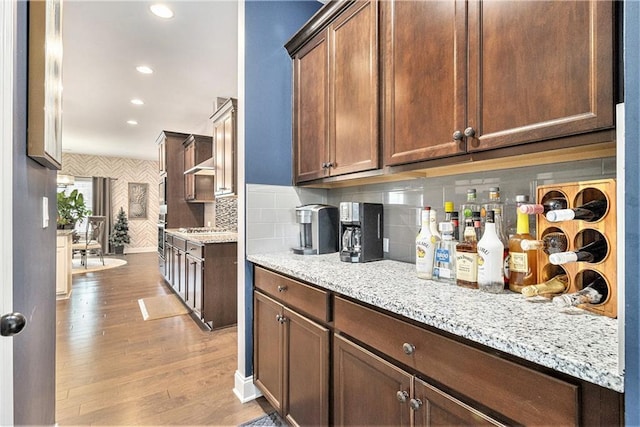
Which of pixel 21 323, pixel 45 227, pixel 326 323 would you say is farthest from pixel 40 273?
pixel 326 323

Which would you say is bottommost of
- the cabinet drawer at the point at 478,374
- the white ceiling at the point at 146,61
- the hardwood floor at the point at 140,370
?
the hardwood floor at the point at 140,370

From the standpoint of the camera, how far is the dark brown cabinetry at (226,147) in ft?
10.4

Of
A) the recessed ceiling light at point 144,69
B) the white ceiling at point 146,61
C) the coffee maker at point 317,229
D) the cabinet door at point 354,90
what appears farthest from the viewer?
the recessed ceiling light at point 144,69

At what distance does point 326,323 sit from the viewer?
133cm

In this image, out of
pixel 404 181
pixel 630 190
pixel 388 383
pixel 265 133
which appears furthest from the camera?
pixel 265 133

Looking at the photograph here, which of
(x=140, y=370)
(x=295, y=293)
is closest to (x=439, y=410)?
(x=295, y=293)

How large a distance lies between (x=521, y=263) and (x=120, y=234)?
9.75 meters

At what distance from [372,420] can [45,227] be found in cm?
157

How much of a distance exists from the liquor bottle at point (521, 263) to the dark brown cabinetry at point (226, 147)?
8.59 feet

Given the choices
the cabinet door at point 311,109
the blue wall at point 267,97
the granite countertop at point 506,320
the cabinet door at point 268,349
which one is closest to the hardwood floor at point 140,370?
the cabinet door at point 268,349

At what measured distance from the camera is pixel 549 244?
1.01 meters

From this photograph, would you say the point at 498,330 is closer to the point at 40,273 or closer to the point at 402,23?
the point at 402,23

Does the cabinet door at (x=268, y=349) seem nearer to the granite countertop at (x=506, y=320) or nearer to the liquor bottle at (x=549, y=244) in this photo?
the granite countertop at (x=506, y=320)

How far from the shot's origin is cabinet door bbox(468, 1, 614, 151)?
0.83m
